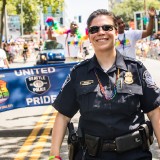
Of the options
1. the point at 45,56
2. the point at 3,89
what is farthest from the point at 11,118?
the point at 45,56

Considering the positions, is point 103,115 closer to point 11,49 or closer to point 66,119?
point 66,119

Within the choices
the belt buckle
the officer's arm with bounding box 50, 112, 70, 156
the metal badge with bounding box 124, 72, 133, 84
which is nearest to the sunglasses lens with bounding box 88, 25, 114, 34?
the metal badge with bounding box 124, 72, 133, 84

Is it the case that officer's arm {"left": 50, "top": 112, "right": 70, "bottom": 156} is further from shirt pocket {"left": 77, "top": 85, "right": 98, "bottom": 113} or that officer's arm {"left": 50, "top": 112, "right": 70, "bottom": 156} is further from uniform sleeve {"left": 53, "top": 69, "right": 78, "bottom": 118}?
shirt pocket {"left": 77, "top": 85, "right": 98, "bottom": 113}

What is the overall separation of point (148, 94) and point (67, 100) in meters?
0.54

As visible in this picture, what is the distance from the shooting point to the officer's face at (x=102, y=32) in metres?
3.06

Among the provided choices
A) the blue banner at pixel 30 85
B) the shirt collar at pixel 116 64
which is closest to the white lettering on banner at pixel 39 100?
the blue banner at pixel 30 85

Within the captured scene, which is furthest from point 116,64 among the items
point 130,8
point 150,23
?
point 130,8

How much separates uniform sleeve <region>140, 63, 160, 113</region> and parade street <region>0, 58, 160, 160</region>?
11.4 ft

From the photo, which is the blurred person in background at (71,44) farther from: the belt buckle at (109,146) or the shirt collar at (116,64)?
the belt buckle at (109,146)

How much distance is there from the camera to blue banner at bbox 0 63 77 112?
8859 millimetres

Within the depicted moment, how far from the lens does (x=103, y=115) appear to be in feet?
9.64

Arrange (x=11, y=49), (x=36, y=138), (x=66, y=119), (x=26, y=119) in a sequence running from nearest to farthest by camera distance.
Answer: (x=66, y=119)
(x=36, y=138)
(x=26, y=119)
(x=11, y=49)

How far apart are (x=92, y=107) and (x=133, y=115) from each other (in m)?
0.27

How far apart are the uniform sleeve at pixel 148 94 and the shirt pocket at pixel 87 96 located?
32cm
